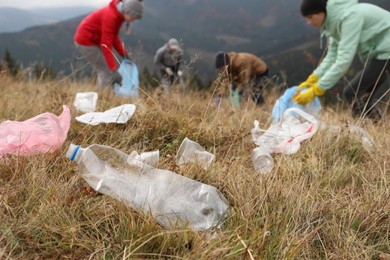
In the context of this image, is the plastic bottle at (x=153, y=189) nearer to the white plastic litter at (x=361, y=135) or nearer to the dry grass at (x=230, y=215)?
the dry grass at (x=230, y=215)

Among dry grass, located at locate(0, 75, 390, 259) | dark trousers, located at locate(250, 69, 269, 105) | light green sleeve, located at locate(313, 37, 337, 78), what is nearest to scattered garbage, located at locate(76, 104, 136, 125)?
dry grass, located at locate(0, 75, 390, 259)

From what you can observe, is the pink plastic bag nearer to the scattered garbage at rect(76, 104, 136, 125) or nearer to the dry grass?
the dry grass

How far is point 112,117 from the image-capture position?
83.0 inches

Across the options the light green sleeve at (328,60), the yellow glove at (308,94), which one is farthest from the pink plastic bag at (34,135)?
the light green sleeve at (328,60)

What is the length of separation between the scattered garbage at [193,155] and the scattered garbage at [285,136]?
275 mm

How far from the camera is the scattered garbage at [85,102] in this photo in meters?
2.47

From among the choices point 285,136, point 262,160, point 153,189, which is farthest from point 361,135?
point 153,189

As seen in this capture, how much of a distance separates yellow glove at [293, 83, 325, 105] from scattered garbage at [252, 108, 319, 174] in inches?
23.4

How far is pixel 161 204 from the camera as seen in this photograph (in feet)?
4.12

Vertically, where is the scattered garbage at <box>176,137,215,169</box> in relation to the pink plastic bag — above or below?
below

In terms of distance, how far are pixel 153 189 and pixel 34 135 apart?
28.8 inches

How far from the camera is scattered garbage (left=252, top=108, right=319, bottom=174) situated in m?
1.83

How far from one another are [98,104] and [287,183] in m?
1.73

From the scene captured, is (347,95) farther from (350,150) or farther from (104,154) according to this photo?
(104,154)
